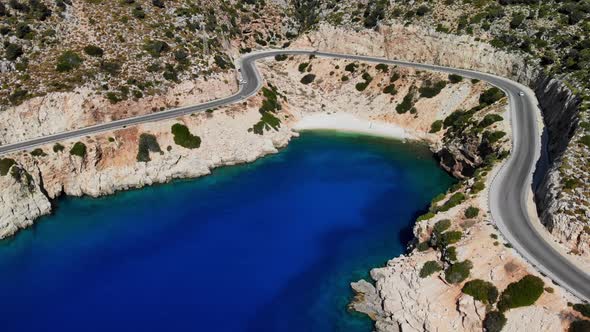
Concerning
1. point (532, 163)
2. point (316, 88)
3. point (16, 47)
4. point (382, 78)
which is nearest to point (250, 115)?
point (316, 88)

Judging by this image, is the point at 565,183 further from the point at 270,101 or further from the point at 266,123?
the point at 270,101

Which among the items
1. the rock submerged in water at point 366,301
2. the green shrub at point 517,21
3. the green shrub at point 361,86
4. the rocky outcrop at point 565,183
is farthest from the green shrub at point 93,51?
the green shrub at point 517,21

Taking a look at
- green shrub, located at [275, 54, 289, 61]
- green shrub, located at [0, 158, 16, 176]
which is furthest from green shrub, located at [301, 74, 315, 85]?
green shrub, located at [0, 158, 16, 176]

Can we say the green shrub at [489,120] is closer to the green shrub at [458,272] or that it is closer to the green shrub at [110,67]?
the green shrub at [458,272]

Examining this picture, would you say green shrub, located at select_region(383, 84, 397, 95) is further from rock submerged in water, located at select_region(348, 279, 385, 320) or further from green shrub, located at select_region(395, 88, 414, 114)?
rock submerged in water, located at select_region(348, 279, 385, 320)

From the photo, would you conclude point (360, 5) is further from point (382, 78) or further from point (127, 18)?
point (127, 18)

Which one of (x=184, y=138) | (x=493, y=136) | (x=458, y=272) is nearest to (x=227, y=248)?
(x=458, y=272)
